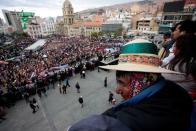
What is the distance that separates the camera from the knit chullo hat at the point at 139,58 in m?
1.24

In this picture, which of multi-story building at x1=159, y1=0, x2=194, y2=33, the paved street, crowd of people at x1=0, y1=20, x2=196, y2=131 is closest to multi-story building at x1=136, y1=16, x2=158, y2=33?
multi-story building at x1=159, y1=0, x2=194, y2=33

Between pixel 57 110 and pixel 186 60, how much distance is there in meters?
11.5

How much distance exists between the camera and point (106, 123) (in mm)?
799

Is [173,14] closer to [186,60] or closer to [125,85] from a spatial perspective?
[186,60]

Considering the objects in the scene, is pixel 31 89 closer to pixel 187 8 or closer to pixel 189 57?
pixel 189 57

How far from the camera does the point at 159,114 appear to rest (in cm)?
85

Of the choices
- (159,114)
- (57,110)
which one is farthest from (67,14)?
(159,114)

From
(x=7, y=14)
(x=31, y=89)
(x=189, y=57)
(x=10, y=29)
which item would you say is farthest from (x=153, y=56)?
(x=10, y=29)

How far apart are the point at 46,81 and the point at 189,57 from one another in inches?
628

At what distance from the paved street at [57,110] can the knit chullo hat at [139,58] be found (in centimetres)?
952

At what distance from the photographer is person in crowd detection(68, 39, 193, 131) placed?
806mm

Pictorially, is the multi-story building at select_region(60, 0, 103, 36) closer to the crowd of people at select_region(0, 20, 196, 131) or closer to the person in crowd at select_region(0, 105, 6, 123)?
the person in crowd at select_region(0, 105, 6, 123)

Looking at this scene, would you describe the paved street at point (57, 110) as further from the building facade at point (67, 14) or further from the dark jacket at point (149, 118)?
the building facade at point (67, 14)

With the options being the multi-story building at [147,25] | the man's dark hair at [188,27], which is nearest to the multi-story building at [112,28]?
the multi-story building at [147,25]
